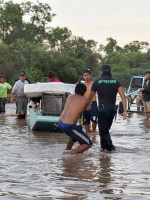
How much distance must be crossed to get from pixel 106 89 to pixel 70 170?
2.42m

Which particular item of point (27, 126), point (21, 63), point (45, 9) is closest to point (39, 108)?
point (27, 126)

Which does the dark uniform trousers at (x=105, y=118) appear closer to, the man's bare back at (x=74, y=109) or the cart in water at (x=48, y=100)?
the man's bare back at (x=74, y=109)

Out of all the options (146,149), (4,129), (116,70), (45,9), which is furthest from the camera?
(116,70)

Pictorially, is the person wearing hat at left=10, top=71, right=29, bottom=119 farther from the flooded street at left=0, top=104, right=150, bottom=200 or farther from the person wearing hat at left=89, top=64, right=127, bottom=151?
the person wearing hat at left=89, top=64, right=127, bottom=151

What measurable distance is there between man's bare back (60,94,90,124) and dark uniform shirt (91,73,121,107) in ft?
1.71

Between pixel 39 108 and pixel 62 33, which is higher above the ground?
pixel 62 33

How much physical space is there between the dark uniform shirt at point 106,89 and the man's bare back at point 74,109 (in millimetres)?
522

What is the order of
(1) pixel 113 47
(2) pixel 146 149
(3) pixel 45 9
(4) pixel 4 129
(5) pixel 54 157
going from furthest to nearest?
(1) pixel 113 47 < (3) pixel 45 9 < (4) pixel 4 129 < (2) pixel 146 149 < (5) pixel 54 157

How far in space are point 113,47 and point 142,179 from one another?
150326 millimetres

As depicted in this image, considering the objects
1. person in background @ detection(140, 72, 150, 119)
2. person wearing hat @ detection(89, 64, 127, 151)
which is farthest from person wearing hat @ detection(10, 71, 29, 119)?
person wearing hat @ detection(89, 64, 127, 151)

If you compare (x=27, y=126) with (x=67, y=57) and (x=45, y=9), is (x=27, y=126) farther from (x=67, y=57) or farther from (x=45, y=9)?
(x=45, y=9)

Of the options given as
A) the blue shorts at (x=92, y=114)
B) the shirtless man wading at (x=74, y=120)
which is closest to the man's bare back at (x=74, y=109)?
the shirtless man wading at (x=74, y=120)

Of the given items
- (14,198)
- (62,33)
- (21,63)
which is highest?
(62,33)

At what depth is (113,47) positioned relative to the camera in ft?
516
